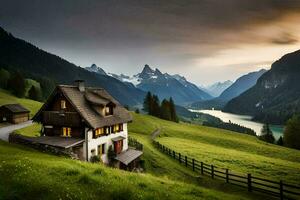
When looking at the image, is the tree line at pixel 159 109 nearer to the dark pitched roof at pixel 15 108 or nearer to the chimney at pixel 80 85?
the dark pitched roof at pixel 15 108

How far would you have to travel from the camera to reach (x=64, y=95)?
49.2 meters

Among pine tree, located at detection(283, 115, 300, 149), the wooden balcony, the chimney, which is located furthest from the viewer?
pine tree, located at detection(283, 115, 300, 149)

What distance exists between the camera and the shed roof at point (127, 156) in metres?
50.2

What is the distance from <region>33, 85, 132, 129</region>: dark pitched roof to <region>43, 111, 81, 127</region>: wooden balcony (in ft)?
4.37

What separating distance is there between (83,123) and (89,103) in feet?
16.8

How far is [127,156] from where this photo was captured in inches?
2079

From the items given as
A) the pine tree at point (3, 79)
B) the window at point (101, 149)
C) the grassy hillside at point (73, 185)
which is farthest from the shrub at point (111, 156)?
the pine tree at point (3, 79)

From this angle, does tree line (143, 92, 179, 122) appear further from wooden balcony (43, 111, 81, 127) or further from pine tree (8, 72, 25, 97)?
wooden balcony (43, 111, 81, 127)

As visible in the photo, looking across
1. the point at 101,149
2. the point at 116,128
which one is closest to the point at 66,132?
the point at 101,149

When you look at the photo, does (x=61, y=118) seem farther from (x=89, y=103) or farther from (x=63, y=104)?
(x=89, y=103)

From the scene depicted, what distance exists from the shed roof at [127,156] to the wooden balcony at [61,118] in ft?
29.7

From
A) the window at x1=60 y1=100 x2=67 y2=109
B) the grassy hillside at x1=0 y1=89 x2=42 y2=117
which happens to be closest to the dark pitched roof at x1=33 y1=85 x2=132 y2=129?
the window at x1=60 y1=100 x2=67 y2=109

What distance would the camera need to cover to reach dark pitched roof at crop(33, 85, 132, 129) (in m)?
48.2

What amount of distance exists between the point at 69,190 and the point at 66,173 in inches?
132
